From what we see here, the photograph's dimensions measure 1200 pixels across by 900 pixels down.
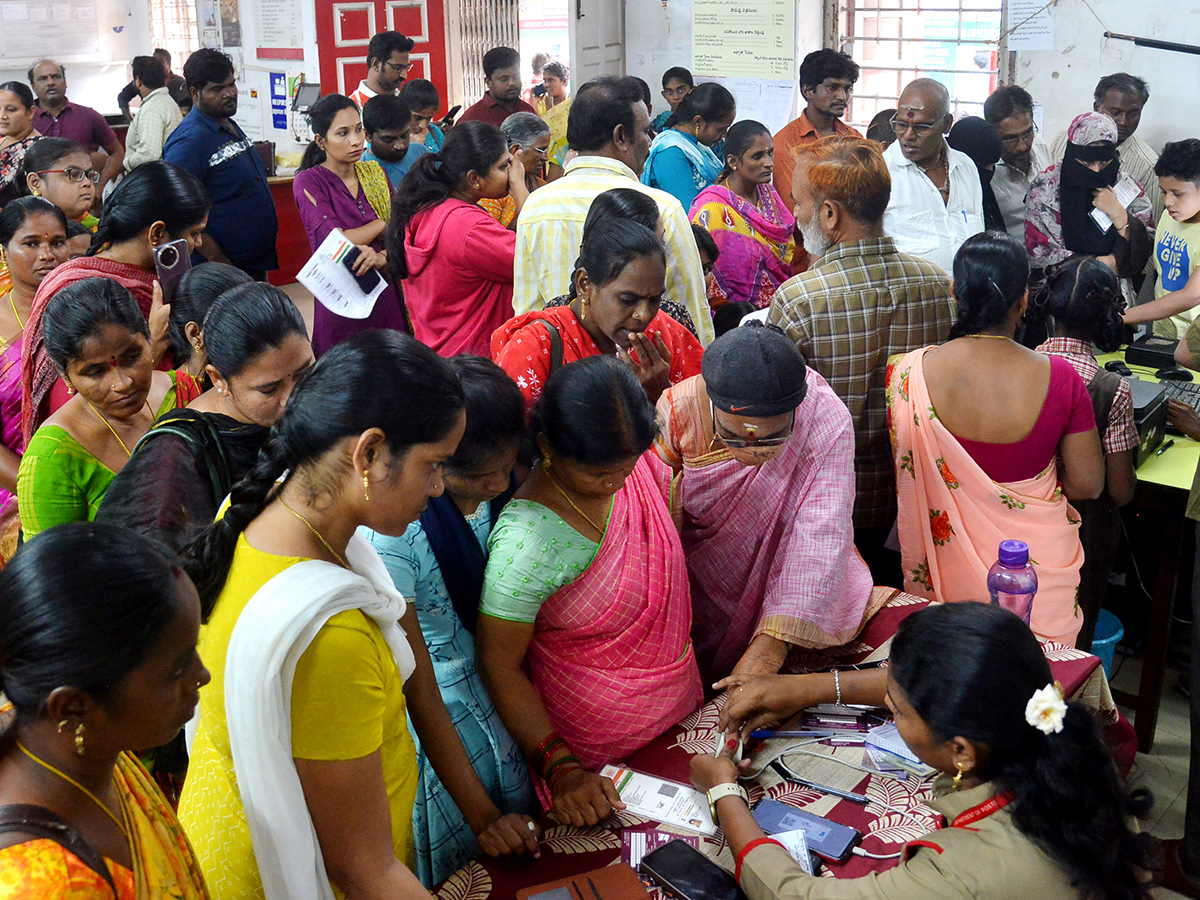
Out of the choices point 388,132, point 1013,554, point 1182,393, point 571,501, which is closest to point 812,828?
point 571,501

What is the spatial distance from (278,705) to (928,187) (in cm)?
343

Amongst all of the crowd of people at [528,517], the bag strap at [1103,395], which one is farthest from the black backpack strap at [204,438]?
the bag strap at [1103,395]

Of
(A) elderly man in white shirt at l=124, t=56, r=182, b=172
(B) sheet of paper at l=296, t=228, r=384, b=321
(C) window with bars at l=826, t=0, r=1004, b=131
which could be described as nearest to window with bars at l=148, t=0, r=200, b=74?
(A) elderly man in white shirt at l=124, t=56, r=182, b=172

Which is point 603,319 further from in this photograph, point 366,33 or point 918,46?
point 366,33

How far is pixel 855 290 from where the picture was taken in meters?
2.65

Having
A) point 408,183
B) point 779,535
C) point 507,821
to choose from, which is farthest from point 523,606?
point 408,183

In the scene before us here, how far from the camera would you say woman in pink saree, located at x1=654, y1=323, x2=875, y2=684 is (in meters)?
2.01

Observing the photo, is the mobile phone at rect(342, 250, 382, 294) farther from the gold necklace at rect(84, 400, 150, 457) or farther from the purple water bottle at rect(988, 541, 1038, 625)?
the purple water bottle at rect(988, 541, 1038, 625)

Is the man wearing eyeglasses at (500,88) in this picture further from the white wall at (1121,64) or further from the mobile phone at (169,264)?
the mobile phone at (169,264)

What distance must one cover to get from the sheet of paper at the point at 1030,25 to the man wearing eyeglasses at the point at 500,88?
2767 mm

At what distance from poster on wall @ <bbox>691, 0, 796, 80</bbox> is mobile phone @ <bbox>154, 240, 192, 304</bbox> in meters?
5.15

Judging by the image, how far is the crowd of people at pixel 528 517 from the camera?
4.10 ft

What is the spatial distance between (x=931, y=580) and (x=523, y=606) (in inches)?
52.5

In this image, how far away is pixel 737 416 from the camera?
2.01 meters
